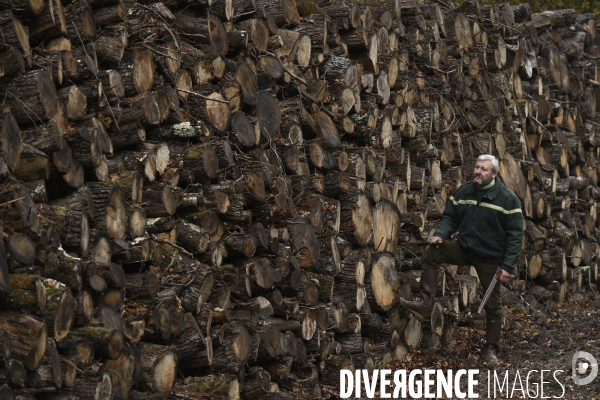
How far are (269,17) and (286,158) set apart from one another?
122cm

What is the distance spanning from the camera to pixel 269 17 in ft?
26.1

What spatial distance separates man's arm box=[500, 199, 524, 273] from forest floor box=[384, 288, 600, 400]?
2.78 ft

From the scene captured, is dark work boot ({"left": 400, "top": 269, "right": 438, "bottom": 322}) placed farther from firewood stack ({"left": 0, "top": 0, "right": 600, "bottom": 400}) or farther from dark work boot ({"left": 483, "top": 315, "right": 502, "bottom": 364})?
dark work boot ({"left": 483, "top": 315, "right": 502, "bottom": 364})

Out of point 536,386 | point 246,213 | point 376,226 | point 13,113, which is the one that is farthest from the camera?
point 376,226

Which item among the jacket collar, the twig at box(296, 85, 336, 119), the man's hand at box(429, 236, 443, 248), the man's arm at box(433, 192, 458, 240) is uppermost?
the twig at box(296, 85, 336, 119)

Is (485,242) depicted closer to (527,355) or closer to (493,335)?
(493,335)

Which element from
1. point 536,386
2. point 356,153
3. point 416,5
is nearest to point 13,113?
point 356,153

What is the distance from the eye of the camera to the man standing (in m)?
8.48

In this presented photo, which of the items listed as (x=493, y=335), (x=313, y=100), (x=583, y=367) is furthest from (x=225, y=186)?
(x=583, y=367)

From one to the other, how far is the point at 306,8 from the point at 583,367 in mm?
3941

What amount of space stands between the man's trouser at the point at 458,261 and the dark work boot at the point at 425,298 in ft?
0.37

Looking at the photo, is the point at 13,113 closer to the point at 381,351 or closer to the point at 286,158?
the point at 286,158

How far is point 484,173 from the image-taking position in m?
8.48

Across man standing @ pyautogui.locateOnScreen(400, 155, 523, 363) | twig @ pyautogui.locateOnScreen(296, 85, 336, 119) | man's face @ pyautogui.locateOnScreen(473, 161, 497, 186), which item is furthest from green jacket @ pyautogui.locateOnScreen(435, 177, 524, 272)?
twig @ pyautogui.locateOnScreen(296, 85, 336, 119)
